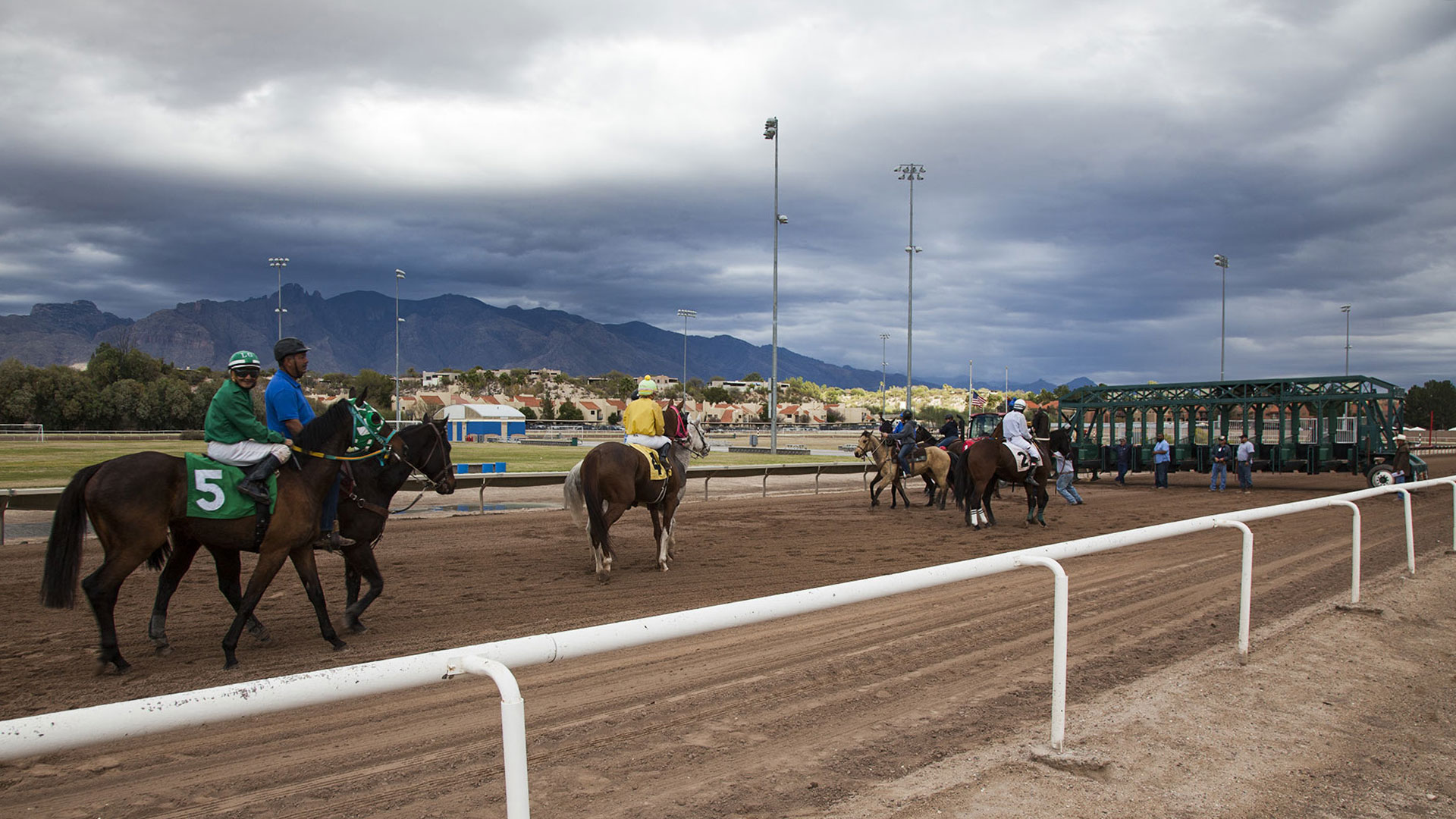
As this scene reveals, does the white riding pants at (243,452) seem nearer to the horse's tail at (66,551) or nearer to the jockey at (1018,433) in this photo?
the horse's tail at (66,551)

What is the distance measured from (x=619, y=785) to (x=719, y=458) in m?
31.3

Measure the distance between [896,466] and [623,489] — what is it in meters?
9.65

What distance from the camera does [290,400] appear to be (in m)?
6.21

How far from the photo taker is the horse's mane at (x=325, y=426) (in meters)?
6.13

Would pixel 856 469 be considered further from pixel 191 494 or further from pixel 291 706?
pixel 291 706

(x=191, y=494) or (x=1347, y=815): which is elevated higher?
(x=191, y=494)

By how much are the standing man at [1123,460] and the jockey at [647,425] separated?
19.3 meters

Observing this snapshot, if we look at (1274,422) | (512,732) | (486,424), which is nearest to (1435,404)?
(1274,422)

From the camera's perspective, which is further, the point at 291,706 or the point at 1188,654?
the point at 1188,654

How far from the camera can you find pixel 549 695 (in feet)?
15.4

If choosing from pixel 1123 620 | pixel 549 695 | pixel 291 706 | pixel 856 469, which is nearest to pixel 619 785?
pixel 549 695

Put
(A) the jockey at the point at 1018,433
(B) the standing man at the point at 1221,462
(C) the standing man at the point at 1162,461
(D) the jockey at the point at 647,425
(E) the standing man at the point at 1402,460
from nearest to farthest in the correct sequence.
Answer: (D) the jockey at the point at 647,425, (A) the jockey at the point at 1018,433, (E) the standing man at the point at 1402,460, (B) the standing man at the point at 1221,462, (C) the standing man at the point at 1162,461

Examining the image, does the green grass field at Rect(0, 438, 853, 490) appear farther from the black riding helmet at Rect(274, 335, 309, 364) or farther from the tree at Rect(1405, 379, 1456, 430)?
the tree at Rect(1405, 379, 1456, 430)

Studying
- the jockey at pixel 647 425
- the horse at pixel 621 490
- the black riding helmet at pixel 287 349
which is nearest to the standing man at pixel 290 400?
the black riding helmet at pixel 287 349
